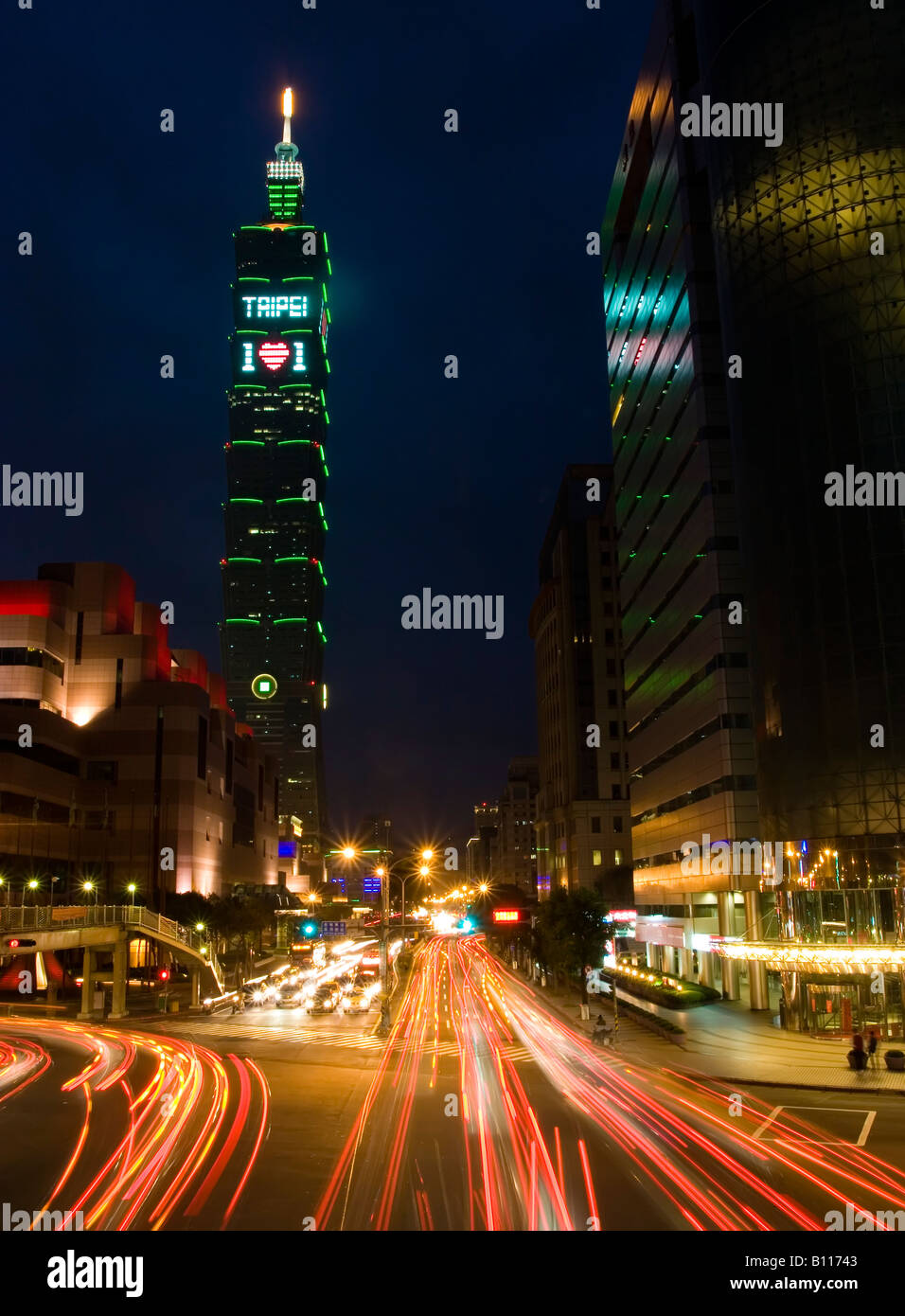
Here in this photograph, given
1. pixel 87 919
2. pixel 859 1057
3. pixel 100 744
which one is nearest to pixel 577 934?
pixel 859 1057

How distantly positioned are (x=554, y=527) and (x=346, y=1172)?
126763mm

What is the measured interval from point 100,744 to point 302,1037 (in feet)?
191

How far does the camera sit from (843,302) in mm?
48969

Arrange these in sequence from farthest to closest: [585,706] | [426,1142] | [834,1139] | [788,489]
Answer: [585,706]
[788,489]
[834,1139]
[426,1142]

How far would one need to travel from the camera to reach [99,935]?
51406mm

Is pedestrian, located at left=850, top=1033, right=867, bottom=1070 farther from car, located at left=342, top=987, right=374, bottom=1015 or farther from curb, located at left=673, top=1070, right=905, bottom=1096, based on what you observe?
car, located at left=342, top=987, right=374, bottom=1015

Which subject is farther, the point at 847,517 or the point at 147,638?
the point at 147,638

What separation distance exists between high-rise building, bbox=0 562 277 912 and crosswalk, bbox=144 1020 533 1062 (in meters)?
36.7

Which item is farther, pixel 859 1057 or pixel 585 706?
pixel 585 706

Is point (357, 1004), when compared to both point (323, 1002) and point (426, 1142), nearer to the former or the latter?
point (323, 1002)

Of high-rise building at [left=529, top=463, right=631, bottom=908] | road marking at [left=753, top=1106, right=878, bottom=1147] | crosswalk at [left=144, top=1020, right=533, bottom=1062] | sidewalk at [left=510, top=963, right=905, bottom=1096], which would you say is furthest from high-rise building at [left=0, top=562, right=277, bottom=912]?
road marking at [left=753, top=1106, right=878, bottom=1147]
